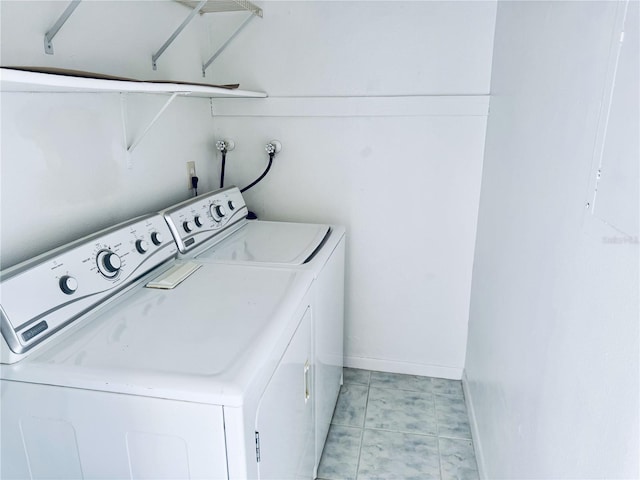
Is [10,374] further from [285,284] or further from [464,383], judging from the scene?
[464,383]

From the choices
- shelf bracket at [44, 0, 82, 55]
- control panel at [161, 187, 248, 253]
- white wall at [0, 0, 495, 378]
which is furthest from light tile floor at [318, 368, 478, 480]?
shelf bracket at [44, 0, 82, 55]

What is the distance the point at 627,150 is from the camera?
2.63 feet

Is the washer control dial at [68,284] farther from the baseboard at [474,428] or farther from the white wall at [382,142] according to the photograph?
the baseboard at [474,428]

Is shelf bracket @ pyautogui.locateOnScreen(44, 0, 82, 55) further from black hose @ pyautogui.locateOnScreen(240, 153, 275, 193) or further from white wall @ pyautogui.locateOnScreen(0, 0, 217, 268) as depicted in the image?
black hose @ pyautogui.locateOnScreen(240, 153, 275, 193)

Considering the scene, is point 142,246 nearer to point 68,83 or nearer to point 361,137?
point 68,83

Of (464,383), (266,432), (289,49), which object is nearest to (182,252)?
(266,432)

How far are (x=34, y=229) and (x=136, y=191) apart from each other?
50cm

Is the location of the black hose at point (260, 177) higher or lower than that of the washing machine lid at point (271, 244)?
higher

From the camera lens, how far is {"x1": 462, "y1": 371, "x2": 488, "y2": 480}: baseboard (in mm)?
1881

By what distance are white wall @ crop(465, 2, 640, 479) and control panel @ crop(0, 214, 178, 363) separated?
47.7 inches

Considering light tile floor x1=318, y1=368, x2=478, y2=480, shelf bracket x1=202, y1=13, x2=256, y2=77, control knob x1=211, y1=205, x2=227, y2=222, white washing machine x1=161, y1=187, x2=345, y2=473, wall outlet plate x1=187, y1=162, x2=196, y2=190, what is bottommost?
light tile floor x1=318, y1=368, x2=478, y2=480

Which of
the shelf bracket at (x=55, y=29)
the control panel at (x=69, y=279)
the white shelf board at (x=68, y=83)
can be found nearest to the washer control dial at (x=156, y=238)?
the control panel at (x=69, y=279)

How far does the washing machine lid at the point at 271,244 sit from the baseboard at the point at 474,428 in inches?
44.7

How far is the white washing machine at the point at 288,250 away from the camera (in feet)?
5.47
